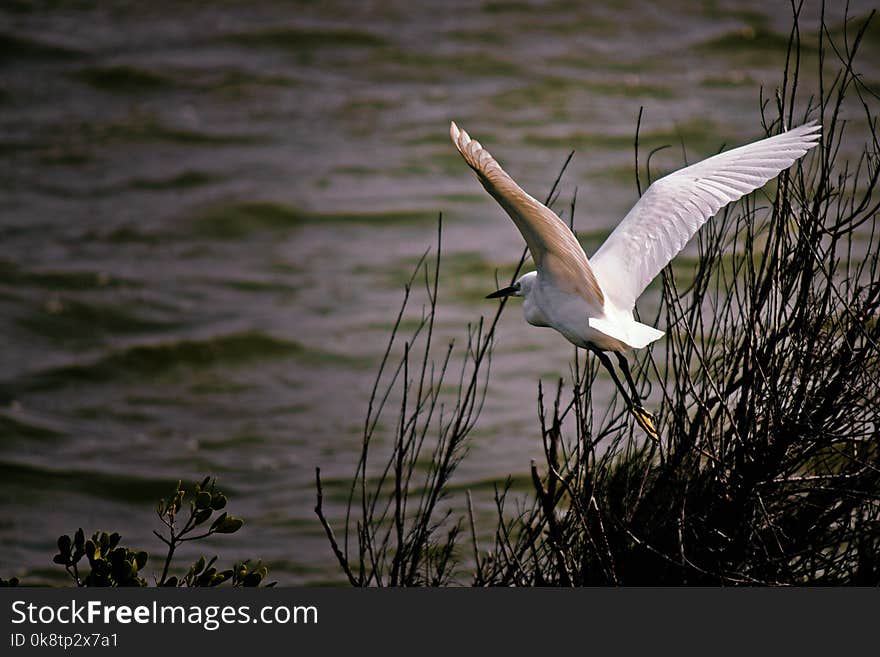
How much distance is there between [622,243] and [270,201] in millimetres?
9156

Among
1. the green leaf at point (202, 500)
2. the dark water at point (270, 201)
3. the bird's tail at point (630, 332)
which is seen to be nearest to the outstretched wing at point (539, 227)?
the bird's tail at point (630, 332)

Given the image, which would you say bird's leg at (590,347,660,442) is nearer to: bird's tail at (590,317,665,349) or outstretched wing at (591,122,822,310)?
bird's tail at (590,317,665,349)

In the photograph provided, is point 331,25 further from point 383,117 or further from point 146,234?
point 146,234

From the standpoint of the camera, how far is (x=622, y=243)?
11.1ft

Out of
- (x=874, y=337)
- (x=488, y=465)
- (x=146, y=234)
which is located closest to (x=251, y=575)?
(x=874, y=337)

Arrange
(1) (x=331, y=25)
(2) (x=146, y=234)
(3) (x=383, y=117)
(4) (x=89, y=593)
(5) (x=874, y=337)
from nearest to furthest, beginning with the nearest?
(4) (x=89, y=593), (5) (x=874, y=337), (2) (x=146, y=234), (3) (x=383, y=117), (1) (x=331, y=25)

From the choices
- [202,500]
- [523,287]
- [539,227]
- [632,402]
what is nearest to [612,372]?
[632,402]

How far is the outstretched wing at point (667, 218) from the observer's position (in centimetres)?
329

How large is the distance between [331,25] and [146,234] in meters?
4.35

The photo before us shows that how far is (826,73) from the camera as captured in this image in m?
11.9

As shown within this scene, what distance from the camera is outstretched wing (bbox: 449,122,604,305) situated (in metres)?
2.67

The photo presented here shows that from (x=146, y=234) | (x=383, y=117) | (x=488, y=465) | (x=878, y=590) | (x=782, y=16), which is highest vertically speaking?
(x=782, y=16)

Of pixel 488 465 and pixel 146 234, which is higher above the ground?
pixel 146 234

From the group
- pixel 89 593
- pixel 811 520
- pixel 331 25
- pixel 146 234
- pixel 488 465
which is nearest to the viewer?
pixel 89 593
